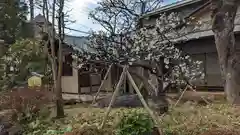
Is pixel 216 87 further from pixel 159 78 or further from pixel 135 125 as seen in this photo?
pixel 135 125

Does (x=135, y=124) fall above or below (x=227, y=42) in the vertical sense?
below

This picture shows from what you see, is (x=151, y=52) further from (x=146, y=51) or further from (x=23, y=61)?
(x=23, y=61)

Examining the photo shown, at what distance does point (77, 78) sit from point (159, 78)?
293 inches

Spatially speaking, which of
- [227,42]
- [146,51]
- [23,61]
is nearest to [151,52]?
[146,51]

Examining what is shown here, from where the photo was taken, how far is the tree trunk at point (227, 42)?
7730mm

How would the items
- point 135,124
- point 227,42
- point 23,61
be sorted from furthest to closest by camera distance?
1. point 23,61
2. point 227,42
3. point 135,124

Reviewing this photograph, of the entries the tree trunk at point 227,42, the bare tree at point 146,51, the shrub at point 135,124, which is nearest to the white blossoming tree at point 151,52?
the bare tree at point 146,51

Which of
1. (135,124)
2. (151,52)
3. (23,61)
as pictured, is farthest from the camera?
(23,61)

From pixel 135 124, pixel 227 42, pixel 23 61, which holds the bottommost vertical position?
pixel 135 124

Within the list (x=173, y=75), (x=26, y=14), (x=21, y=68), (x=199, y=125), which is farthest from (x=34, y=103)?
(x=26, y=14)

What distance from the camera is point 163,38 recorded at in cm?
1095

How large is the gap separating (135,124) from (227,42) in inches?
170

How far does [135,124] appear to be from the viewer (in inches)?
188

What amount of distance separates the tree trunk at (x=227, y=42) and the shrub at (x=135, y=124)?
401 centimetres
